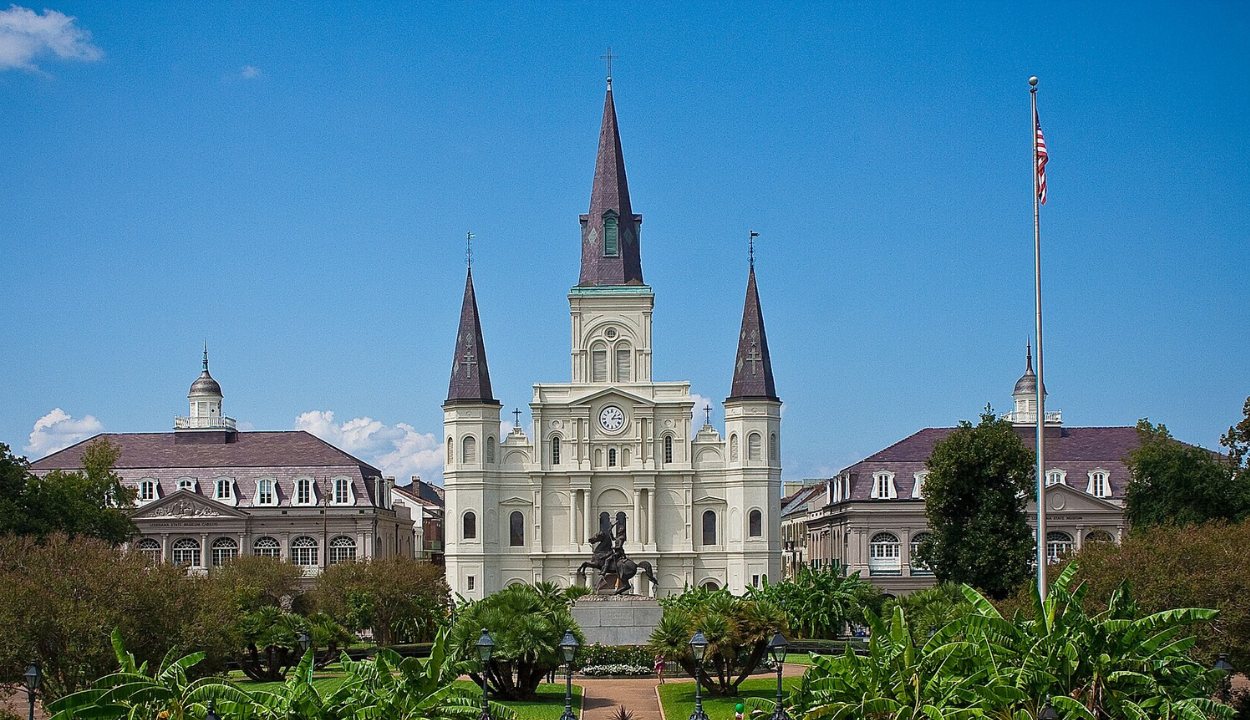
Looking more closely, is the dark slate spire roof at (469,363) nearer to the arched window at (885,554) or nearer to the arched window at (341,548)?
the arched window at (341,548)

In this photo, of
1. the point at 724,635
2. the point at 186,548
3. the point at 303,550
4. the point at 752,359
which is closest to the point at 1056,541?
the point at 752,359

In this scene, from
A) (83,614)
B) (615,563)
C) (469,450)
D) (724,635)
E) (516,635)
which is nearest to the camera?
(83,614)

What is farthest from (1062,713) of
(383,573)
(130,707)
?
(383,573)

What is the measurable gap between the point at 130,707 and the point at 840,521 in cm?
8263

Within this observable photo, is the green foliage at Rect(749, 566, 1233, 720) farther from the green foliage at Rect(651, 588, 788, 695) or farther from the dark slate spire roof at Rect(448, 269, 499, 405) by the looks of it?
the dark slate spire roof at Rect(448, 269, 499, 405)

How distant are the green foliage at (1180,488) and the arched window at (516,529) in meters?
36.9

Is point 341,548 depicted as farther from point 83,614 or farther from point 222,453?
point 83,614

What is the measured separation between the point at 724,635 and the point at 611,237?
57.9m

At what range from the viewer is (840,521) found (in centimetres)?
10625

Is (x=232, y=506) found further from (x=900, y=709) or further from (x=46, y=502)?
(x=900, y=709)

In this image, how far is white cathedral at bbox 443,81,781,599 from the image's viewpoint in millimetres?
95875

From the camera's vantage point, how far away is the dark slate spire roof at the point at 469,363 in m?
96.4

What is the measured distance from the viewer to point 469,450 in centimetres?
9638

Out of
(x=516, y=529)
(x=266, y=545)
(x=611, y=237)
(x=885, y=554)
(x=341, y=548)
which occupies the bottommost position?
(x=885, y=554)
